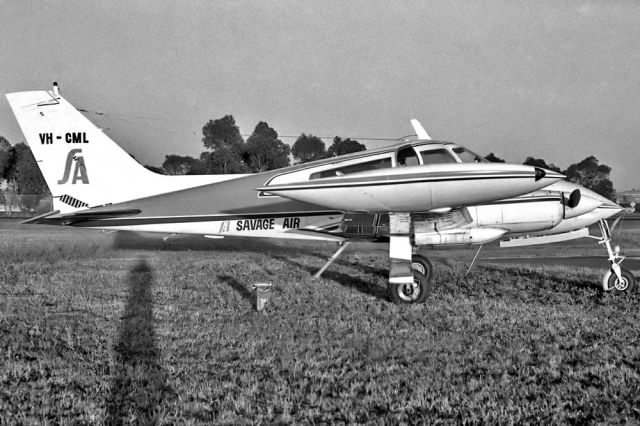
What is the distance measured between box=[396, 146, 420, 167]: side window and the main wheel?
3947 mm

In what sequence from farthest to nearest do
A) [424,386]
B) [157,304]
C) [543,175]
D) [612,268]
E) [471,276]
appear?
[471,276]
[612,268]
[157,304]
[543,175]
[424,386]

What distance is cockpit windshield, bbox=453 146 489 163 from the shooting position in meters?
7.67

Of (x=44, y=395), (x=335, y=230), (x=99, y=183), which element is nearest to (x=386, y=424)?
(x=44, y=395)

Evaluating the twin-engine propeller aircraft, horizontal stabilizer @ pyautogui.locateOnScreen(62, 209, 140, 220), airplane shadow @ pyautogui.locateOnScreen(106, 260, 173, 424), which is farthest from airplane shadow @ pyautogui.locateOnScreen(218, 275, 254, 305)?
horizontal stabilizer @ pyautogui.locateOnScreen(62, 209, 140, 220)

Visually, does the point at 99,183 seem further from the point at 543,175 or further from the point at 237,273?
the point at 543,175

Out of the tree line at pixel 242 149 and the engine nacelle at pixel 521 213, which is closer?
the engine nacelle at pixel 521 213

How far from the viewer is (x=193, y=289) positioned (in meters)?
7.85

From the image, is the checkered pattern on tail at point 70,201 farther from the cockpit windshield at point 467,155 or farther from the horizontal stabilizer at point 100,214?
the cockpit windshield at point 467,155

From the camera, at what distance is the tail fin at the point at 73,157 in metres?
8.45

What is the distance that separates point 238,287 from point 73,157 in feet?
13.2

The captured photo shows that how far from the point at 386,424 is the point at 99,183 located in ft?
25.1

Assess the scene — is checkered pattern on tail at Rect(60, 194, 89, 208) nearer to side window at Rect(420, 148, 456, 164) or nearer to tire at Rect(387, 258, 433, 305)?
tire at Rect(387, 258, 433, 305)

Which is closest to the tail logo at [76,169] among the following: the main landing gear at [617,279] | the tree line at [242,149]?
the main landing gear at [617,279]

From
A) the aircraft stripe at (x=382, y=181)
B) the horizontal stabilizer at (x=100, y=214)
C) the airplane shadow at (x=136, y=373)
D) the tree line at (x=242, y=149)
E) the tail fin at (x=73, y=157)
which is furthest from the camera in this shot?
the tree line at (x=242, y=149)
